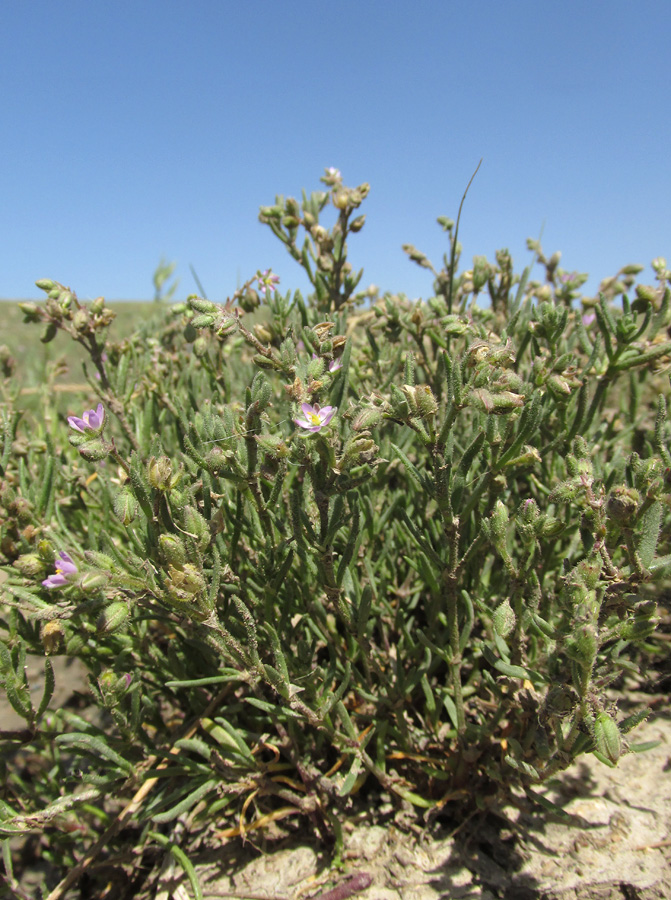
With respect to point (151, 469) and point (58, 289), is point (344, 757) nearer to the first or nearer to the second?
point (151, 469)

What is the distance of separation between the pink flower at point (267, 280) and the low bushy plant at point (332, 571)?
39 mm

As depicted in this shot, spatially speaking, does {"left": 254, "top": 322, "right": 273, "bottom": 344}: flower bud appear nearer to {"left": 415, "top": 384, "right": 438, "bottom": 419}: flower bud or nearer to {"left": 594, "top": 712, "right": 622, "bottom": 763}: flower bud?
{"left": 415, "top": 384, "right": 438, "bottom": 419}: flower bud

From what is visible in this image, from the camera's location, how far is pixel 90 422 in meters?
1.60

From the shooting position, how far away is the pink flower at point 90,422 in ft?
5.08

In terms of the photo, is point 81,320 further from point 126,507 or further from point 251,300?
point 126,507

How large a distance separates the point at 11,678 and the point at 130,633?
384 mm

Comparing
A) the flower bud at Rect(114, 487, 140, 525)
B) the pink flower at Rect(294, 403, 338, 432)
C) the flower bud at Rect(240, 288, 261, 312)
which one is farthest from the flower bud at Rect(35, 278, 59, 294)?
the pink flower at Rect(294, 403, 338, 432)

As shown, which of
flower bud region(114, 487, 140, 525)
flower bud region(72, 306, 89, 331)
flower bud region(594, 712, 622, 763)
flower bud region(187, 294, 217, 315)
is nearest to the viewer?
flower bud region(594, 712, 622, 763)

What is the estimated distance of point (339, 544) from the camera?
1.97 meters

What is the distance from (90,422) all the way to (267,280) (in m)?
1.10

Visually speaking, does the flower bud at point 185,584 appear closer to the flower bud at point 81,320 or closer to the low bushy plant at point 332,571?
the low bushy plant at point 332,571

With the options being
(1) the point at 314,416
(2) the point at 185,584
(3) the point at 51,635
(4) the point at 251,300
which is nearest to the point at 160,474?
(2) the point at 185,584

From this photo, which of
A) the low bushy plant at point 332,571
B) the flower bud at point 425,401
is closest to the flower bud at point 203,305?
the low bushy plant at point 332,571

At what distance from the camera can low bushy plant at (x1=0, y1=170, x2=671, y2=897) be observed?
1434 millimetres
